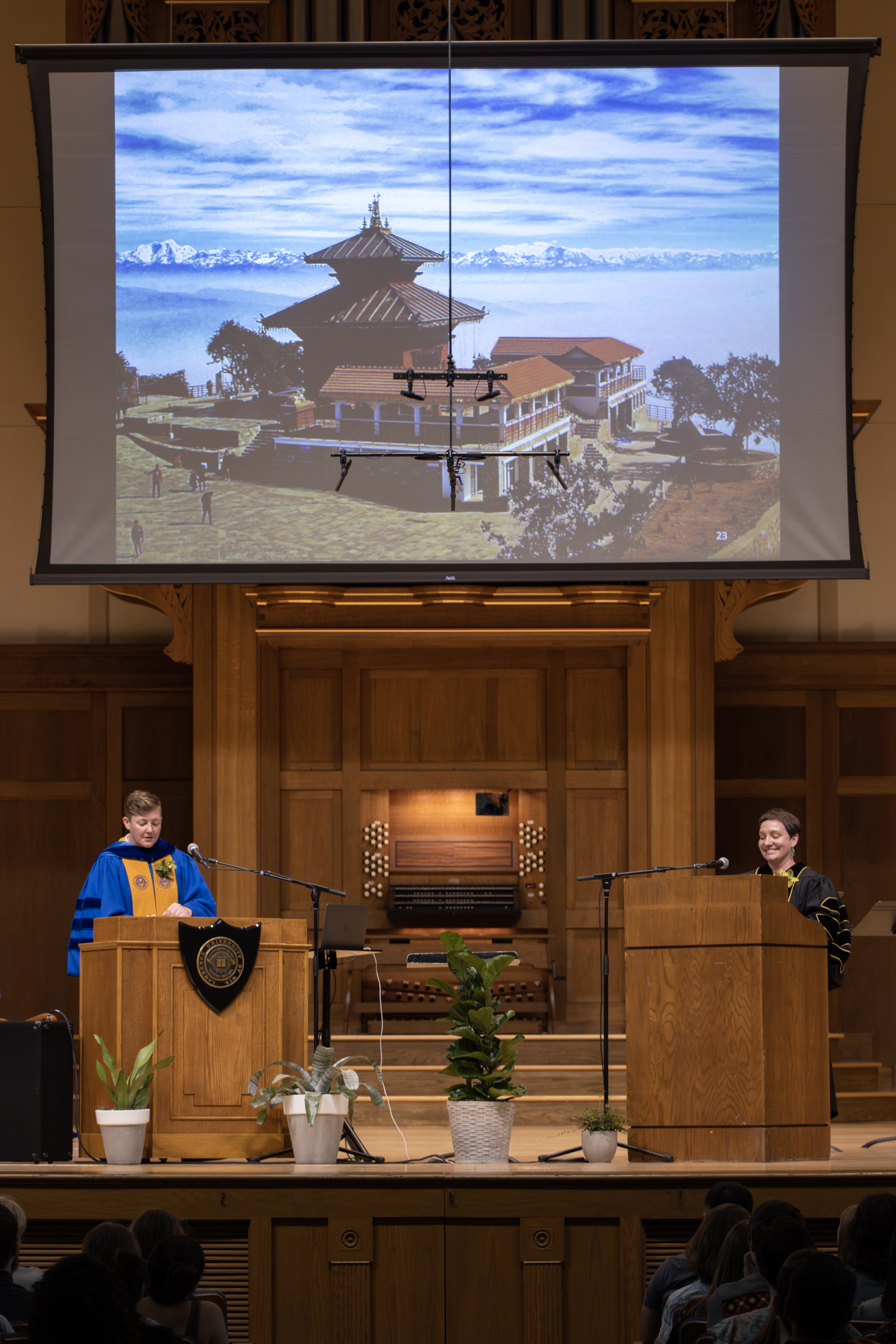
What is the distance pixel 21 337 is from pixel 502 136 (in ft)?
12.6

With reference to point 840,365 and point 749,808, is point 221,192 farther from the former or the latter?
point 749,808

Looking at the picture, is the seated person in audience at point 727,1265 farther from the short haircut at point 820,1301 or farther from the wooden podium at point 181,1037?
the wooden podium at point 181,1037

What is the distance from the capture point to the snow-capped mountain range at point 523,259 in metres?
8.59

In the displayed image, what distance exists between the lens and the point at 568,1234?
218 inches

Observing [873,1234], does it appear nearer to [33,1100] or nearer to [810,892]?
[810,892]

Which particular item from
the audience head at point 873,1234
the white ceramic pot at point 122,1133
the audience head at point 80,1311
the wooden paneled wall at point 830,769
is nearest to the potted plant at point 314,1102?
the white ceramic pot at point 122,1133

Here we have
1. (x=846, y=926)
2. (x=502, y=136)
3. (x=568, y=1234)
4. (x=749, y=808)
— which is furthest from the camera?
(x=749, y=808)

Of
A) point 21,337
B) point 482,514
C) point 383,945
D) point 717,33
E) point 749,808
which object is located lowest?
point 383,945

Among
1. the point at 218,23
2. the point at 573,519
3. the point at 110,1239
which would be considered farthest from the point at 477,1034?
the point at 218,23

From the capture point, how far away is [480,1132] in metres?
5.99

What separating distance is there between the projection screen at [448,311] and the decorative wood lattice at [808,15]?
5.20ft

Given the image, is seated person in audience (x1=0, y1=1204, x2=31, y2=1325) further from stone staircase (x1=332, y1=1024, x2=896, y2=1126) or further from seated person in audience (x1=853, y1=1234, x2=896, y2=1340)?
stone staircase (x1=332, y1=1024, x2=896, y2=1126)

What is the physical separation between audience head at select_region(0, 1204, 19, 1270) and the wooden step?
5797 millimetres

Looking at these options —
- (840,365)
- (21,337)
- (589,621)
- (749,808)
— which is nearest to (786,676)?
(749,808)
